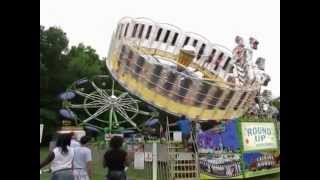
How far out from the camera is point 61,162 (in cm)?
459

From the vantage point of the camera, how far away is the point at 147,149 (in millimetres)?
4867

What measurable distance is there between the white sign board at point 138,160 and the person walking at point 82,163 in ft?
1.36

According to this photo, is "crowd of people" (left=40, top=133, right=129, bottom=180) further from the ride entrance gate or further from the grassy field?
the ride entrance gate

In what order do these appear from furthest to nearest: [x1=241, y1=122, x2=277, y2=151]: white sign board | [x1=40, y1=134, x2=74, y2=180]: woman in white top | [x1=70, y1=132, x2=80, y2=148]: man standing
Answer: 1. [x1=241, y1=122, x2=277, y2=151]: white sign board
2. [x1=70, y1=132, x2=80, y2=148]: man standing
3. [x1=40, y1=134, x2=74, y2=180]: woman in white top

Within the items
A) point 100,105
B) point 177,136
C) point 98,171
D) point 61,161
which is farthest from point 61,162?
point 177,136

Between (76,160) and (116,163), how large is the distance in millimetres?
342

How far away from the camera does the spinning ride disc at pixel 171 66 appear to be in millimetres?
4812

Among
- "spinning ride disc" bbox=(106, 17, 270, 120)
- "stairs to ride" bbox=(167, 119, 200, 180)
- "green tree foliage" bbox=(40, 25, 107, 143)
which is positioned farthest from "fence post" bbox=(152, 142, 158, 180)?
"green tree foliage" bbox=(40, 25, 107, 143)

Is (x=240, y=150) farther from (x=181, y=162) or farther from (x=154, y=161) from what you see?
(x=154, y=161)

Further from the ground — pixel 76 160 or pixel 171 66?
pixel 171 66

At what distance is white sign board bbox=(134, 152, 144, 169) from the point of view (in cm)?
482
